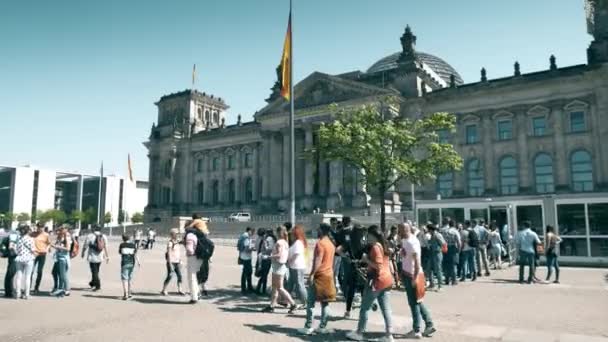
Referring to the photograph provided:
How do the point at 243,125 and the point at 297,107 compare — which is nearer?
→ the point at 297,107

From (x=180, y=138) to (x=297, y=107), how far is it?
28.0 metres

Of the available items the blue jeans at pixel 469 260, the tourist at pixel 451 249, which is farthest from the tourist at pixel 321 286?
the blue jeans at pixel 469 260

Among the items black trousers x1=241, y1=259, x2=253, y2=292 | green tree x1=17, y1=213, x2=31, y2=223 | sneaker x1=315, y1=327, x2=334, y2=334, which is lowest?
sneaker x1=315, y1=327, x2=334, y2=334

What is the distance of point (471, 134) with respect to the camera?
49.3 metres

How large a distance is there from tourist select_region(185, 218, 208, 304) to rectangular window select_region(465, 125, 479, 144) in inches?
1650

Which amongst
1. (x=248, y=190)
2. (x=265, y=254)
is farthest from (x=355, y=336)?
(x=248, y=190)

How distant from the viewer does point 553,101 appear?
146 feet

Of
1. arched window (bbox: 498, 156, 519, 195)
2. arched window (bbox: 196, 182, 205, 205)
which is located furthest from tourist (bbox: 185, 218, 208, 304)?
arched window (bbox: 196, 182, 205, 205)

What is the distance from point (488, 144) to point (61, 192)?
415 ft

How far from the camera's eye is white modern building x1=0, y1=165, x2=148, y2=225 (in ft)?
396

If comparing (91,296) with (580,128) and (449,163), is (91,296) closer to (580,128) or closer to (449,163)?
(449,163)

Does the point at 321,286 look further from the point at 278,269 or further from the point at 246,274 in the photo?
the point at 246,274

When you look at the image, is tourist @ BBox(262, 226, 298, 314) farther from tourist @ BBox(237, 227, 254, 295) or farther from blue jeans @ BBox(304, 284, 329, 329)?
tourist @ BBox(237, 227, 254, 295)

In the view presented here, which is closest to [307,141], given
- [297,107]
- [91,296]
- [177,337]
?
[297,107]
